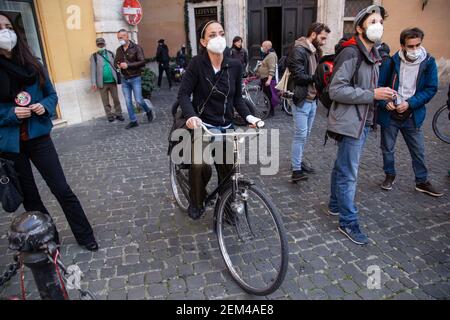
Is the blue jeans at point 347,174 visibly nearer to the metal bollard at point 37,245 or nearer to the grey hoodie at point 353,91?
the grey hoodie at point 353,91

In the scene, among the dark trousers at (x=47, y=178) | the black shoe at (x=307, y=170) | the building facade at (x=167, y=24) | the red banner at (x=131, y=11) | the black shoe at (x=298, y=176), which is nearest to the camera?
the dark trousers at (x=47, y=178)

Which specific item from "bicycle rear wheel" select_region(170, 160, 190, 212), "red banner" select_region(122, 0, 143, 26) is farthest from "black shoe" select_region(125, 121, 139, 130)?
"bicycle rear wheel" select_region(170, 160, 190, 212)

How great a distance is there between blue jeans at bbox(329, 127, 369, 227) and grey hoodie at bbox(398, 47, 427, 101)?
1184 mm

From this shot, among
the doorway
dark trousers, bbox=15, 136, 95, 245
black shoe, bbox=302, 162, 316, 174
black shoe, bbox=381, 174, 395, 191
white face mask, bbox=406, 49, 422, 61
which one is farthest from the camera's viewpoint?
the doorway

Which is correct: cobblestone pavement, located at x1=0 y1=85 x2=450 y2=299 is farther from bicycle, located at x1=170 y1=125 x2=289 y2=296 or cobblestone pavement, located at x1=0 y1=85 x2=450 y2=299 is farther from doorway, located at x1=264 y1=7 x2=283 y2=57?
doorway, located at x1=264 y1=7 x2=283 y2=57

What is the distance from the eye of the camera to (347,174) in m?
3.34

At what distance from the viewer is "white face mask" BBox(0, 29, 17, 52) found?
2.62 m

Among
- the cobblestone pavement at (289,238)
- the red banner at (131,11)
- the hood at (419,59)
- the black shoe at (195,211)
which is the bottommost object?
the cobblestone pavement at (289,238)

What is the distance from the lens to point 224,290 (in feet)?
9.05

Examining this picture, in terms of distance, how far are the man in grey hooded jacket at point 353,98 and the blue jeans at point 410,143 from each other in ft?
3.98

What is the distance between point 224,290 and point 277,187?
2.11m

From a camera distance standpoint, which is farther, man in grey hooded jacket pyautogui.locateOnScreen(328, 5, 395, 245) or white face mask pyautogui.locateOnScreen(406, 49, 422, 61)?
white face mask pyautogui.locateOnScreen(406, 49, 422, 61)

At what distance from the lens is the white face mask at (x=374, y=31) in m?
2.93

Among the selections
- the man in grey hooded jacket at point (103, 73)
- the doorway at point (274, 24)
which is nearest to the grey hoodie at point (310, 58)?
the man in grey hooded jacket at point (103, 73)
